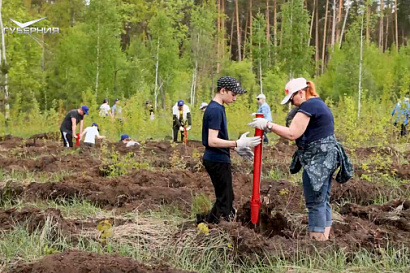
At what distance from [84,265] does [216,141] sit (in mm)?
1783

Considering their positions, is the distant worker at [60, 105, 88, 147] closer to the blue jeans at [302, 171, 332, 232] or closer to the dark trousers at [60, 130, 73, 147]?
the dark trousers at [60, 130, 73, 147]

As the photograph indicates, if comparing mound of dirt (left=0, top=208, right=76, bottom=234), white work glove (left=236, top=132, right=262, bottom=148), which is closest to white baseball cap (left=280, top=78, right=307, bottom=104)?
white work glove (left=236, top=132, right=262, bottom=148)

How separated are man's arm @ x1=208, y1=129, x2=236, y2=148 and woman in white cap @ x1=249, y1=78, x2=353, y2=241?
0.34 m

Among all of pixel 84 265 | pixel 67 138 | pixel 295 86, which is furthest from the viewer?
pixel 67 138

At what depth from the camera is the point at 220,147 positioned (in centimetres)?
495

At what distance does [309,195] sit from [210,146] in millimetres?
1064

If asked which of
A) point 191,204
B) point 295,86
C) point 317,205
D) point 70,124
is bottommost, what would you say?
point 191,204

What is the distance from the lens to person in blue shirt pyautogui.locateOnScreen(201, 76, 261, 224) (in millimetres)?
4957

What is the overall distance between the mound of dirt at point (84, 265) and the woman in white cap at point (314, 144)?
1470 mm

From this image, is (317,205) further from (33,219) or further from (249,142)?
(33,219)

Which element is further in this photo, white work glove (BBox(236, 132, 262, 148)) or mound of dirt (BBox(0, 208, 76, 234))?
mound of dirt (BBox(0, 208, 76, 234))

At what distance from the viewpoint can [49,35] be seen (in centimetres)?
3528

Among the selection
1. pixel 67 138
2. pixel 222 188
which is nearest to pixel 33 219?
pixel 222 188

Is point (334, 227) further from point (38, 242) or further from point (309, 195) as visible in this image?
point (38, 242)
